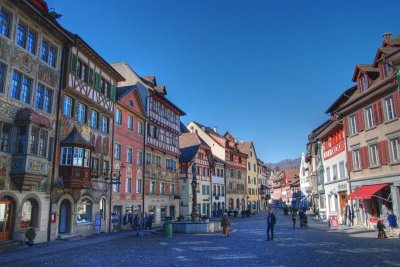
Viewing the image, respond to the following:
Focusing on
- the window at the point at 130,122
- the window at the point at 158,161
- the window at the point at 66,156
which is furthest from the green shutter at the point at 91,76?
the window at the point at 158,161

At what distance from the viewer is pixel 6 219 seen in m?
18.8

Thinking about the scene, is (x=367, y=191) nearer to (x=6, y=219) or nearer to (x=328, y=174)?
(x=328, y=174)

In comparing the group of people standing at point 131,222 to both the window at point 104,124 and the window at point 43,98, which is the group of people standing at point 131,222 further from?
the window at point 43,98

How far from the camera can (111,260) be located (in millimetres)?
14664

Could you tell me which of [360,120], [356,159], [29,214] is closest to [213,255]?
[29,214]

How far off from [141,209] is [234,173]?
119 feet

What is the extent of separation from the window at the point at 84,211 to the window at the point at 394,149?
865 inches

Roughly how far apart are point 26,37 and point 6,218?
10.1m

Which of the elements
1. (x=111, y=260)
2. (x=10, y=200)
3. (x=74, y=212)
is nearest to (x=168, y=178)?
(x=74, y=212)

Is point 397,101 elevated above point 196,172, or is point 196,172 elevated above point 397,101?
point 397,101

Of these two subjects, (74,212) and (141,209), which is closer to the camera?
(74,212)

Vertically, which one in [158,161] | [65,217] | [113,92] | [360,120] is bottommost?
[65,217]

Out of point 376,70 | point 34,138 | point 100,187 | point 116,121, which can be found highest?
point 376,70

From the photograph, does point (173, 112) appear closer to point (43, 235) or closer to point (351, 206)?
point (351, 206)
